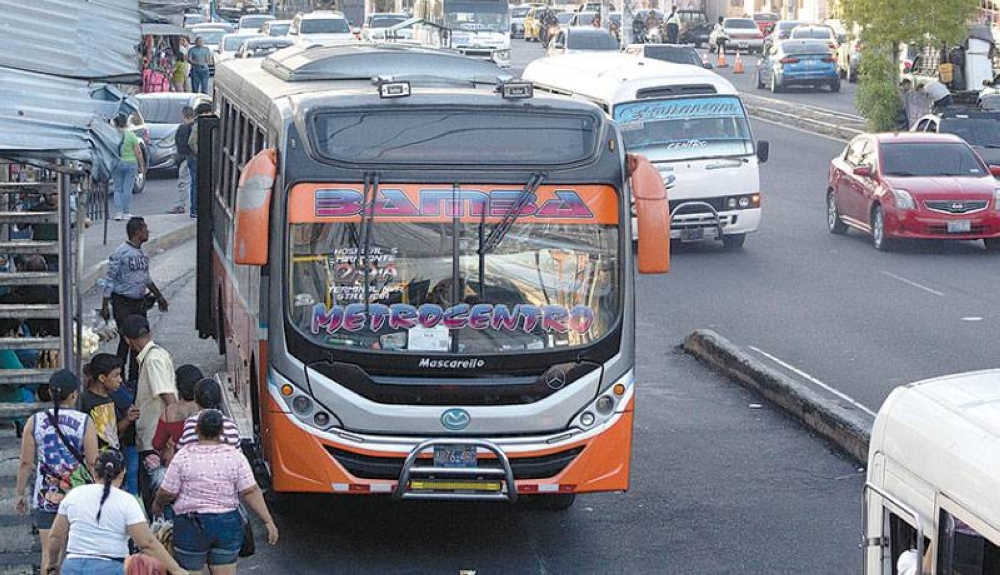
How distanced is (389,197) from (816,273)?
46.1ft

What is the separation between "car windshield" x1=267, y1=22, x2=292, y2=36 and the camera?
200ft

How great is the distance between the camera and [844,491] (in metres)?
12.7

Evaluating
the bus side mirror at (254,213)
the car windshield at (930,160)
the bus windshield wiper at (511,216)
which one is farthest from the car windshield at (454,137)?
the car windshield at (930,160)

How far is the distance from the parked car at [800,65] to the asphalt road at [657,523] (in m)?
40.4

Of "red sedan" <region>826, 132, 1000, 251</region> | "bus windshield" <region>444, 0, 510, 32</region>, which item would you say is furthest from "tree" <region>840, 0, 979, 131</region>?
"bus windshield" <region>444, 0, 510, 32</region>

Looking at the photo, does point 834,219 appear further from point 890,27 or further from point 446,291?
point 446,291

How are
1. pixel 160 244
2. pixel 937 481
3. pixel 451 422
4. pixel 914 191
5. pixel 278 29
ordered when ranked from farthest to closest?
pixel 278 29 → pixel 160 244 → pixel 914 191 → pixel 451 422 → pixel 937 481

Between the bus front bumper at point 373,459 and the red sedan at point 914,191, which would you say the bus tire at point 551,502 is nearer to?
the bus front bumper at point 373,459

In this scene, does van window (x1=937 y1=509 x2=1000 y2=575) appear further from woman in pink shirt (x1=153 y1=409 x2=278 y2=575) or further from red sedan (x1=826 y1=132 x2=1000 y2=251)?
red sedan (x1=826 y1=132 x2=1000 y2=251)

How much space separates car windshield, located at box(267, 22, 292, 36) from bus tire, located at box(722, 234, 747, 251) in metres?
36.7

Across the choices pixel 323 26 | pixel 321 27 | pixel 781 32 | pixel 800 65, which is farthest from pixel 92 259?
pixel 781 32

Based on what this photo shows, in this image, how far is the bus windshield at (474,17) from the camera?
61.7m

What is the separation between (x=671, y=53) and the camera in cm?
4728

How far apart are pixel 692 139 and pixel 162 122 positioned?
48.7 ft
